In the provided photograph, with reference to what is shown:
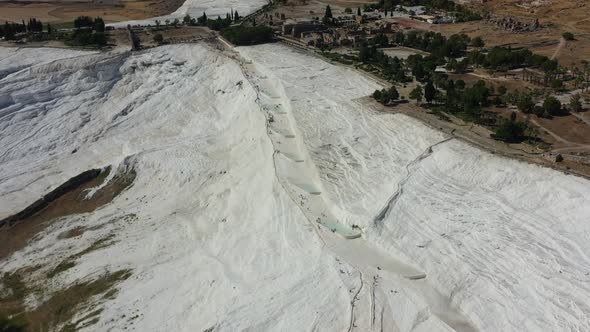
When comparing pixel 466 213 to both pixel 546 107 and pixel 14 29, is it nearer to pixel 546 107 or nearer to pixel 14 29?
pixel 546 107

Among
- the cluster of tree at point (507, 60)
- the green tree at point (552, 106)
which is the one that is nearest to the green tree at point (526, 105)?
the green tree at point (552, 106)

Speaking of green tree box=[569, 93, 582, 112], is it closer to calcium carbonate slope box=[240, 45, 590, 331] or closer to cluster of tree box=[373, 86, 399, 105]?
calcium carbonate slope box=[240, 45, 590, 331]

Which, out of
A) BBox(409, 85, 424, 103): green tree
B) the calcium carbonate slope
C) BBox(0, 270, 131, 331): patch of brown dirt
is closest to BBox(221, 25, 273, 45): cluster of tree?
the calcium carbonate slope

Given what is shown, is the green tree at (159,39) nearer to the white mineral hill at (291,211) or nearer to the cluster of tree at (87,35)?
the cluster of tree at (87,35)

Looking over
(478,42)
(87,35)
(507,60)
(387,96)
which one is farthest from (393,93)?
(87,35)

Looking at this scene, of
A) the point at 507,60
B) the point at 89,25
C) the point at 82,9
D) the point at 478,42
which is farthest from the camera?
the point at 82,9

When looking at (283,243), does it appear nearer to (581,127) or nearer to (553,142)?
(553,142)
